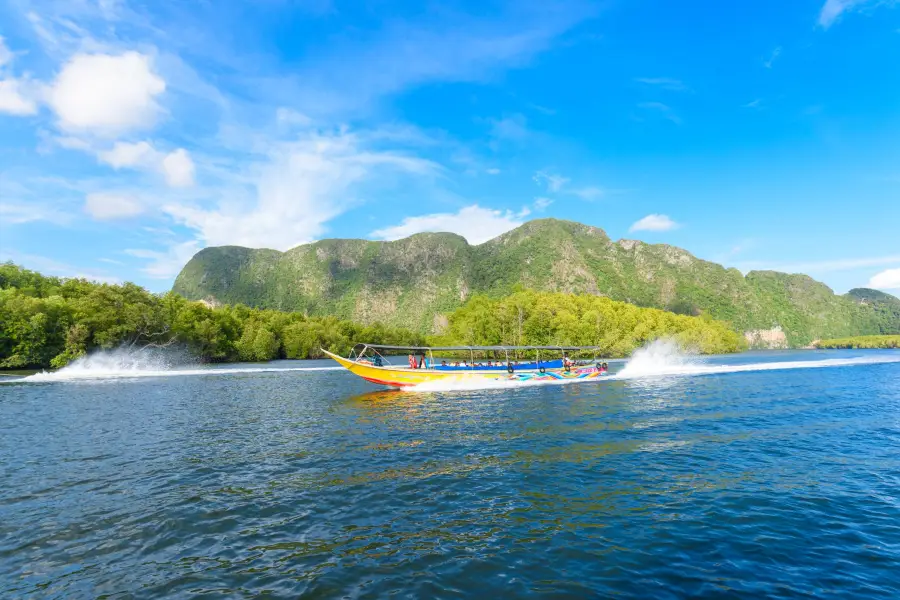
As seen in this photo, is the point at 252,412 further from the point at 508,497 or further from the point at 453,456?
the point at 508,497

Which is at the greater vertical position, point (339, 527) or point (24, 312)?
point (24, 312)

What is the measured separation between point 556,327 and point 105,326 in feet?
389

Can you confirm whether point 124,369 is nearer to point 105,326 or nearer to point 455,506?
point 105,326

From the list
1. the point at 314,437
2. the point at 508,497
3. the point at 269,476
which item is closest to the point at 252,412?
the point at 314,437

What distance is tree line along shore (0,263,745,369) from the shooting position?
84.2 meters

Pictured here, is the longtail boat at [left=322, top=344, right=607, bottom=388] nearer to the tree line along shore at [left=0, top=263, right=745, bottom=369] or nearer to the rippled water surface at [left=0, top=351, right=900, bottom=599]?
the rippled water surface at [left=0, top=351, right=900, bottom=599]

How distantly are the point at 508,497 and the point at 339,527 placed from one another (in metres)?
6.11

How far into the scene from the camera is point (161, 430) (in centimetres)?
2902

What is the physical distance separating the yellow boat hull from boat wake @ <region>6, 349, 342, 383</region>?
143ft

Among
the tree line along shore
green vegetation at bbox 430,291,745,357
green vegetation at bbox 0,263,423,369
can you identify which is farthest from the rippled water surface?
green vegetation at bbox 430,291,745,357

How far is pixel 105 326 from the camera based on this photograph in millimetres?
92312

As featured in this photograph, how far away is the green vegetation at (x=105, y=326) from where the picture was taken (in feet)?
268

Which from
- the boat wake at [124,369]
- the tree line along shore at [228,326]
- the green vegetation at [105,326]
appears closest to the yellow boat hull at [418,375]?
the boat wake at [124,369]

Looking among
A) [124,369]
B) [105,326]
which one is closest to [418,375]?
[124,369]
